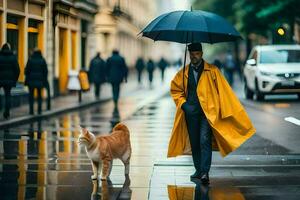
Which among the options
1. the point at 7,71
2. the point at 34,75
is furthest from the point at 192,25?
the point at 34,75

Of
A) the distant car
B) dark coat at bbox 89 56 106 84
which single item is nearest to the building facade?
dark coat at bbox 89 56 106 84

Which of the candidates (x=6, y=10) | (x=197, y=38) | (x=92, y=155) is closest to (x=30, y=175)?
(x=92, y=155)

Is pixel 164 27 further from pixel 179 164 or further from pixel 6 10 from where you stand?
pixel 6 10

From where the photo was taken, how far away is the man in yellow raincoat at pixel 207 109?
8617 mm

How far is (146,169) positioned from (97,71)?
63.0 feet

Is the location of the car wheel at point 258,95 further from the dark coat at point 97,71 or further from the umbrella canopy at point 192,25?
the umbrella canopy at point 192,25

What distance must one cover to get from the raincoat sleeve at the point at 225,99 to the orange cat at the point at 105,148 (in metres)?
1.23

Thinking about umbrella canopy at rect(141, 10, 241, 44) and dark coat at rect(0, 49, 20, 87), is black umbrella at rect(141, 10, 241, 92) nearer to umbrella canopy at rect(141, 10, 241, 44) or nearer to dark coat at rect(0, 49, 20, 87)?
umbrella canopy at rect(141, 10, 241, 44)

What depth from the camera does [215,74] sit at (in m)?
8.70

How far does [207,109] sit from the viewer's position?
8.60 m

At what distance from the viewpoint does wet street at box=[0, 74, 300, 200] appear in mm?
7852

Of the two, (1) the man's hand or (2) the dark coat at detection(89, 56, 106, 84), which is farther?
(2) the dark coat at detection(89, 56, 106, 84)

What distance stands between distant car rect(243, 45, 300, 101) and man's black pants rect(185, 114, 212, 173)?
1646cm

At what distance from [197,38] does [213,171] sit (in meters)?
1.65
